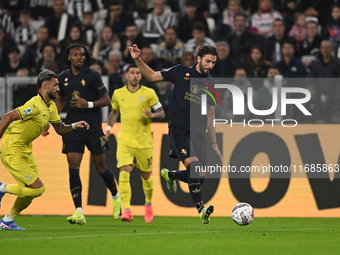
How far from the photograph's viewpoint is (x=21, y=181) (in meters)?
7.55

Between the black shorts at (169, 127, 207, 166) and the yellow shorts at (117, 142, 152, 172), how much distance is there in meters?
1.62

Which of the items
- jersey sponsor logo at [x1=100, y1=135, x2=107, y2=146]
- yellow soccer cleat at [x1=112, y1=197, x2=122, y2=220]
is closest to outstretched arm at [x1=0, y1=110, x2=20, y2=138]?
jersey sponsor logo at [x1=100, y1=135, x2=107, y2=146]

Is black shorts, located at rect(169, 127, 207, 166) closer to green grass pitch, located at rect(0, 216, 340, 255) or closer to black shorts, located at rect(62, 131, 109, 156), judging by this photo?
green grass pitch, located at rect(0, 216, 340, 255)

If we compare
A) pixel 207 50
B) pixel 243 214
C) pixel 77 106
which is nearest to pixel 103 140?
pixel 77 106

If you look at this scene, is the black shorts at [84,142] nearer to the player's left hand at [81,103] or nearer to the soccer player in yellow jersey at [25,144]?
the player's left hand at [81,103]

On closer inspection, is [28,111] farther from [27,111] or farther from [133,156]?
[133,156]

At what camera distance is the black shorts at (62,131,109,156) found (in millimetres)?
9047

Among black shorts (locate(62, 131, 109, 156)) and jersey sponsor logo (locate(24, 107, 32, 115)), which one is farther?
black shorts (locate(62, 131, 109, 156))

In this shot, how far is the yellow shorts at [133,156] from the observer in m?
9.61

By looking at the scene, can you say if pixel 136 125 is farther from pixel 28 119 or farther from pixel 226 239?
pixel 226 239

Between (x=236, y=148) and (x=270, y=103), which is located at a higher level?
(x=270, y=103)

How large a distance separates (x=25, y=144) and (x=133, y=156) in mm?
2461

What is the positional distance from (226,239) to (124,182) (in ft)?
10.9

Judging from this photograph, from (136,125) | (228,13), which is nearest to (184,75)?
(136,125)
